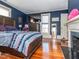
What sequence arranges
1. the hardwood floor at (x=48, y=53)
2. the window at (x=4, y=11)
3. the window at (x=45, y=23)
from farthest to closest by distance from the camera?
the window at (x=45, y=23) → the window at (x=4, y=11) → the hardwood floor at (x=48, y=53)

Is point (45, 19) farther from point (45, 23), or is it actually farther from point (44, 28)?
point (44, 28)

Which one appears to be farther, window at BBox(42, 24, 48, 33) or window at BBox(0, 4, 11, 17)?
window at BBox(42, 24, 48, 33)

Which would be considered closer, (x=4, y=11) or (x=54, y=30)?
(x=4, y=11)

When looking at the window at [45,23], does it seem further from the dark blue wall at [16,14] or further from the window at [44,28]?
the dark blue wall at [16,14]

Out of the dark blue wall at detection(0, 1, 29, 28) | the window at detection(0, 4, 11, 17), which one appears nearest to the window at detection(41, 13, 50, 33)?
the dark blue wall at detection(0, 1, 29, 28)

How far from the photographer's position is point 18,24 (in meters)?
7.77

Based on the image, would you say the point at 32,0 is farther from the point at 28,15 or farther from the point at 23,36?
the point at 23,36

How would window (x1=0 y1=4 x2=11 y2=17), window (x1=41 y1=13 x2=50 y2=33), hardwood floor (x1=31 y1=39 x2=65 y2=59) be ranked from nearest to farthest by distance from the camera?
hardwood floor (x1=31 y1=39 x2=65 y2=59)
window (x1=0 y1=4 x2=11 y2=17)
window (x1=41 y1=13 x2=50 y2=33)

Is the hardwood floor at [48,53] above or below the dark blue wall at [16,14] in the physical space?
below

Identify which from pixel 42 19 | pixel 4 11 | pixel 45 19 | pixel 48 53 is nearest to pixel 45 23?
pixel 45 19

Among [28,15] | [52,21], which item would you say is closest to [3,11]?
[28,15]

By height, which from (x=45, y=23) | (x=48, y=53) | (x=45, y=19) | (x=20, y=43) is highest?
(x=45, y=19)

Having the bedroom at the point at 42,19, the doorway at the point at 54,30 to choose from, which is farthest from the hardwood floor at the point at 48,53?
the doorway at the point at 54,30

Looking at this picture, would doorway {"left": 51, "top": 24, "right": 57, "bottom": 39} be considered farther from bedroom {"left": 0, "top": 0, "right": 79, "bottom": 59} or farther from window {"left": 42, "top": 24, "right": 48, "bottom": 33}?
window {"left": 42, "top": 24, "right": 48, "bottom": 33}
